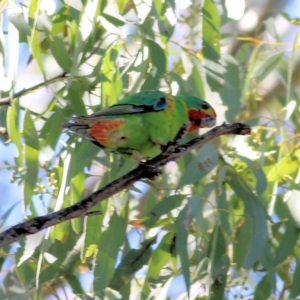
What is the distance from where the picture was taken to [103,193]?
167cm

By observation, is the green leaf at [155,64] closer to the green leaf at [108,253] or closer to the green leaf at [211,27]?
the green leaf at [211,27]

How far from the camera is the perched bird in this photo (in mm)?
1991

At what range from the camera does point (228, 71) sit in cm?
254

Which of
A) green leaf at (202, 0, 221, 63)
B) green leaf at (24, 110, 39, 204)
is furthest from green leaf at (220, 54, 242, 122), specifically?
green leaf at (24, 110, 39, 204)

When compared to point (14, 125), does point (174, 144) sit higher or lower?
lower

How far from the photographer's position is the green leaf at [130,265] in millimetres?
2221

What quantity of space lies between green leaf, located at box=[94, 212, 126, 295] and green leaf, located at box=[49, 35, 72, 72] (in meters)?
0.52

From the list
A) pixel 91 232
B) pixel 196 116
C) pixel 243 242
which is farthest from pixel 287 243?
pixel 91 232

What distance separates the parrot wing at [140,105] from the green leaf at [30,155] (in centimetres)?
30

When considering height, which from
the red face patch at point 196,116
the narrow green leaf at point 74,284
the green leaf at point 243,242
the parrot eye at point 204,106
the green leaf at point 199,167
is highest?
the parrot eye at point 204,106

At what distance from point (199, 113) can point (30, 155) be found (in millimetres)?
566

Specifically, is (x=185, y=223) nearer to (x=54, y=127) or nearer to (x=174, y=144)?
(x=174, y=144)

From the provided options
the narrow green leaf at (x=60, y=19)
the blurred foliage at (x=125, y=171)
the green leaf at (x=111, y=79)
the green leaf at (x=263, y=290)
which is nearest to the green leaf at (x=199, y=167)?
the blurred foliage at (x=125, y=171)

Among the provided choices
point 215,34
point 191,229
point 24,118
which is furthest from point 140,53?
point 191,229
